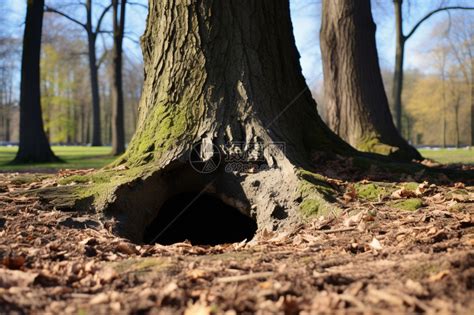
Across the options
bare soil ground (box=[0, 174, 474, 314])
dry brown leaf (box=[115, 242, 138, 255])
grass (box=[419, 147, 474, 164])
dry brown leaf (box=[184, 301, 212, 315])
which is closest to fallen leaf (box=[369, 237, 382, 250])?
bare soil ground (box=[0, 174, 474, 314])

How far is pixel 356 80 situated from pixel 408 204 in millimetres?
5929

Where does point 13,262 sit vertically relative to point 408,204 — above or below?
below

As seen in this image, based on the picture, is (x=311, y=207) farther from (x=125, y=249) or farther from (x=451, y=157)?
(x=451, y=157)

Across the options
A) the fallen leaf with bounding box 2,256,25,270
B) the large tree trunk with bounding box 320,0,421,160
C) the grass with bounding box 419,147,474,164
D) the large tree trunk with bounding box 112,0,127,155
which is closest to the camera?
the fallen leaf with bounding box 2,256,25,270

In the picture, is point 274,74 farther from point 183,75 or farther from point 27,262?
point 27,262

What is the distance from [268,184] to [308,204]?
516 mm

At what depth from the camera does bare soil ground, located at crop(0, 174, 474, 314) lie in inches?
70.2

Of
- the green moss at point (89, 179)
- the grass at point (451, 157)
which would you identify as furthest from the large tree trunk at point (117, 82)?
the green moss at point (89, 179)

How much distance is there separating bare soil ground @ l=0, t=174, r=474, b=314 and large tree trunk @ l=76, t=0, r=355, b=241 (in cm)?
42

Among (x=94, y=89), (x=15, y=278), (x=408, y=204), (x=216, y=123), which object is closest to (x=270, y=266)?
(x=15, y=278)

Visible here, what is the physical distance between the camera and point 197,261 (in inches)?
100

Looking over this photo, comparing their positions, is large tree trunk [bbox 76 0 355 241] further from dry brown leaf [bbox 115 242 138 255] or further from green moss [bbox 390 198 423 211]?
dry brown leaf [bbox 115 242 138 255]

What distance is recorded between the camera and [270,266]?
2.39m

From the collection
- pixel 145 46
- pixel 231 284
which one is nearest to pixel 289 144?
pixel 145 46
